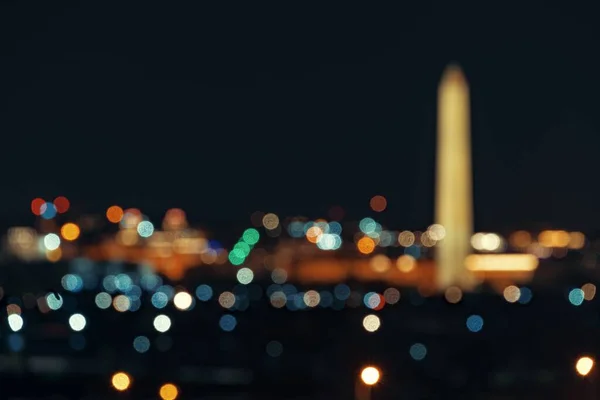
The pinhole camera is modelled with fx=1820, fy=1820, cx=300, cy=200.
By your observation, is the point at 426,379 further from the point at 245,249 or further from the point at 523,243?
the point at 245,249

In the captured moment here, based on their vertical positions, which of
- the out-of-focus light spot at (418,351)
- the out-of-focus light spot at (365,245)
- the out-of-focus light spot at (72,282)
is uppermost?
the out-of-focus light spot at (365,245)

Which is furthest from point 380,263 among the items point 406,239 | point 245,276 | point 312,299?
point 312,299

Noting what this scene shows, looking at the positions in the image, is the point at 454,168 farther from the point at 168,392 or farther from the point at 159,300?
the point at 168,392

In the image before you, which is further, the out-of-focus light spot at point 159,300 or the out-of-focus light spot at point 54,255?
the out-of-focus light spot at point 54,255

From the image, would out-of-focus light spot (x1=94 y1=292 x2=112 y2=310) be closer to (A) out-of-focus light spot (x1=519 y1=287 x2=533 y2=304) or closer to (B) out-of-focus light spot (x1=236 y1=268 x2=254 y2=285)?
(A) out-of-focus light spot (x1=519 y1=287 x2=533 y2=304)

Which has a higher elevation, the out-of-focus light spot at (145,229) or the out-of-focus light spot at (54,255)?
the out-of-focus light spot at (145,229)

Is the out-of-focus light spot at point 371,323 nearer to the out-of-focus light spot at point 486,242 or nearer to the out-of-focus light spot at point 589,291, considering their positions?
the out-of-focus light spot at point 589,291

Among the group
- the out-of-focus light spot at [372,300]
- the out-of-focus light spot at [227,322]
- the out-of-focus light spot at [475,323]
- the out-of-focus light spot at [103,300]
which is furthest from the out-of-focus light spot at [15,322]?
the out-of-focus light spot at [372,300]
